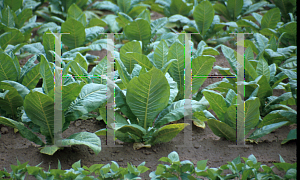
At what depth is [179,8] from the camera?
3.93 metres

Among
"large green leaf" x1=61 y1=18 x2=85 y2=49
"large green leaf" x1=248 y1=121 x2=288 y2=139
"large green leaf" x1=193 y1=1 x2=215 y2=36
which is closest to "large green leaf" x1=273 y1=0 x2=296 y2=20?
"large green leaf" x1=193 y1=1 x2=215 y2=36

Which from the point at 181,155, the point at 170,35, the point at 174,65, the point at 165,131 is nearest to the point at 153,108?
the point at 165,131

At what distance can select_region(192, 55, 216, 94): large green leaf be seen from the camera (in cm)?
239

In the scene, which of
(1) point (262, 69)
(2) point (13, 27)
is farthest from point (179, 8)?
(2) point (13, 27)

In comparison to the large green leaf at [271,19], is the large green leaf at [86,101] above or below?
below

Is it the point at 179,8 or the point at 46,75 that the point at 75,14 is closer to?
the point at 179,8

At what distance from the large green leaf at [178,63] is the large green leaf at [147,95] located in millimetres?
491

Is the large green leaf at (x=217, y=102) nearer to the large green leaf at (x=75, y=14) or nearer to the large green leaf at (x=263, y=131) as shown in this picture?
the large green leaf at (x=263, y=131)

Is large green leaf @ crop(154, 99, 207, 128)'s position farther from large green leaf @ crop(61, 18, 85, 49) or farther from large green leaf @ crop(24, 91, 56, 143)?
large green leaf @ crop(61, 18, 85, 49)

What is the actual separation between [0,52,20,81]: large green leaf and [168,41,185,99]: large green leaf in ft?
3.69

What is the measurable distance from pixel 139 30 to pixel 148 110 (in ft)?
4.24

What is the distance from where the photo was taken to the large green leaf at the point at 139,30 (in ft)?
10.0

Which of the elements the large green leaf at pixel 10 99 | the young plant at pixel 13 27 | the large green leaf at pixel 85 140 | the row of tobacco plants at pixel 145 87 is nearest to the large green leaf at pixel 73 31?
the row of tobacco plants at pixel 145 87

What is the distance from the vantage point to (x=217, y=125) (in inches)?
80.5
